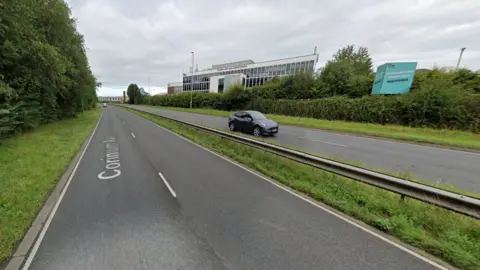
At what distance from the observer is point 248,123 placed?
605 inches

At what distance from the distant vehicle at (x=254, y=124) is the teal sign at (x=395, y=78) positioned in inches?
638

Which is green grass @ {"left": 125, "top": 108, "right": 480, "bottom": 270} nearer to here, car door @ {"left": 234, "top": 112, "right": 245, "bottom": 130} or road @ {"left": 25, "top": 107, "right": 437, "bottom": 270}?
road @ {"left": 25, "top": 107, "right": 437, "bottom": 270}

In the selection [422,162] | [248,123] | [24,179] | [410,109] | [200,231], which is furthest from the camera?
[410,109]

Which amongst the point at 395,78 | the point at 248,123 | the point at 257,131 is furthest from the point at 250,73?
the point at 257,131

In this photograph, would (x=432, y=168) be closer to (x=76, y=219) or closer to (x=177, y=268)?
(x=177, y=268)

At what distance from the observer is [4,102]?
1205 cm

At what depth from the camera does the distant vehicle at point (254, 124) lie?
46.8 ft

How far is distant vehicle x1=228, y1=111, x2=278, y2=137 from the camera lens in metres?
14.3

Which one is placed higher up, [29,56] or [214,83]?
[214,83]

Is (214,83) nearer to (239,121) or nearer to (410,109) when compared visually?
(239,121)

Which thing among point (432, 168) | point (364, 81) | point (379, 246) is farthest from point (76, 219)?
point (364, 81)

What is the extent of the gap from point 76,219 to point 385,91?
27.5 m

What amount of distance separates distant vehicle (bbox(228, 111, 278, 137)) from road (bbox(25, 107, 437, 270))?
26.6 ft

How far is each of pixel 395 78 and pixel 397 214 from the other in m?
23.9
